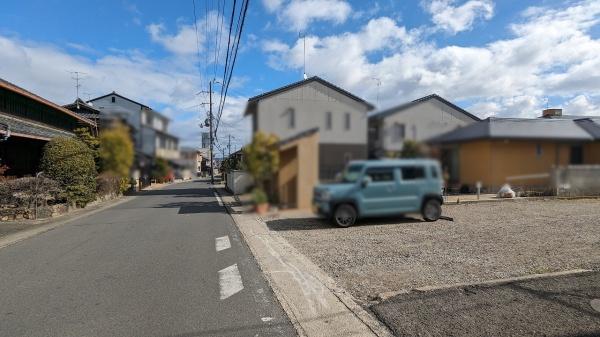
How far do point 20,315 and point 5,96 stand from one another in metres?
14.1

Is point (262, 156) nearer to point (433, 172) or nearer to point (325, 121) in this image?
point (325, 121)

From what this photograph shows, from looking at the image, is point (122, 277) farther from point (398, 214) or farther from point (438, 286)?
point (398, 214)

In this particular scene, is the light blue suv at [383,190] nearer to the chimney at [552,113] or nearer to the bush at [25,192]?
the chimney at [552,113]

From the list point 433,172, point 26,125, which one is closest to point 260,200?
point 433,172

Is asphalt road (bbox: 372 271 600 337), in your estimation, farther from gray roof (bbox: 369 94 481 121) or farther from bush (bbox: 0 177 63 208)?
bush (bbox: 0 177 63 208)

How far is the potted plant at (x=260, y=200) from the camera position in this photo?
5.42 ft

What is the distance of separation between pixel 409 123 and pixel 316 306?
6958 mm

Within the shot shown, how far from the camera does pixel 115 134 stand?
1510 millimetres

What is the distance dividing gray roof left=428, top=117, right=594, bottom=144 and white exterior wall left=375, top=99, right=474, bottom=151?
0.03 m

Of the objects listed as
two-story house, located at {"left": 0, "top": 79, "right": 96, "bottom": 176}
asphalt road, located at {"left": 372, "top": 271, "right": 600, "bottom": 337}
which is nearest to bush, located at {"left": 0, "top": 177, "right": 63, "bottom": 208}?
two-story house, located at {"left": 0, "top": 79, "right": 96, "bottom": 176}

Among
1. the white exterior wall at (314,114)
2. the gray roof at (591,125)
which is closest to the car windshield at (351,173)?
the white exterior wall at (314,114)

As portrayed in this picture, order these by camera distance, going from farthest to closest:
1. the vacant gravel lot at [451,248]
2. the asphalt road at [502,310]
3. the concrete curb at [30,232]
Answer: the concrete curb at [30,232] < the vacant gravel lot at [451,248] < the asphalt road at [502,310]

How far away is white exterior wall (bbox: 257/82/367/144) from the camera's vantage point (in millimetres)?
1509

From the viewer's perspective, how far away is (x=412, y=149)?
4.93 ft
